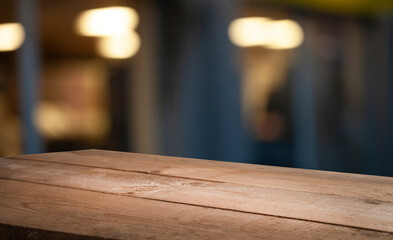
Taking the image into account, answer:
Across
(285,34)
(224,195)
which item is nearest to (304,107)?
(285,34)

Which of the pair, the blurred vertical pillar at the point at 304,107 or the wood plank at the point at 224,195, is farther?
the blurred vertical pillar at the point at 304,107

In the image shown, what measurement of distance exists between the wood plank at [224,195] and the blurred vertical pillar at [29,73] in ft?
8.52

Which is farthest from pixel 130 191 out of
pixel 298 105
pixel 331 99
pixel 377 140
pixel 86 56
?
pixel 377 140

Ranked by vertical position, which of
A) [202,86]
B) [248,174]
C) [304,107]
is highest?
[248,174]

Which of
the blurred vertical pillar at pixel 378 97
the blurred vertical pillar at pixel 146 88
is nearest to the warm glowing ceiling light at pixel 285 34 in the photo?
the blurred vertical pillar at pixel 378 97

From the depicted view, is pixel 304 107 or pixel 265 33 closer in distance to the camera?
pixel 265 33

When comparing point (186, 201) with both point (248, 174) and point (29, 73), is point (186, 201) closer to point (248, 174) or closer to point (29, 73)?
point (248, 174)

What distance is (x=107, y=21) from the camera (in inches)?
181

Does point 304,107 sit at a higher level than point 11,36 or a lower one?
lower

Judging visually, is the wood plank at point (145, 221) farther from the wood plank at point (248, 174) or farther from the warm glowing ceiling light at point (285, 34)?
the warm glowing ceiling light at point (285, 34)

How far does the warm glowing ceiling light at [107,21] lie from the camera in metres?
4.49

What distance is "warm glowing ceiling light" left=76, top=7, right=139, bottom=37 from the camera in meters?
4.49

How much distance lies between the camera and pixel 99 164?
1632mm

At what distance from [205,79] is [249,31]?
88 cm
